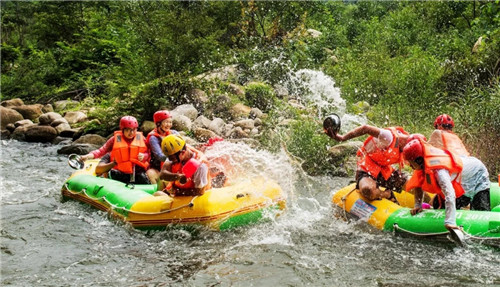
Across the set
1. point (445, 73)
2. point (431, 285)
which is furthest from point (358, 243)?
point (445, 73)

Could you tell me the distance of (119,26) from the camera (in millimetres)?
22875

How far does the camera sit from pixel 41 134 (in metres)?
15.7

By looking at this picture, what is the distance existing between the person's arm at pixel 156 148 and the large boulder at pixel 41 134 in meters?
8.70

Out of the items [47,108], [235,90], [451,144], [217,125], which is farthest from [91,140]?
[451,144]

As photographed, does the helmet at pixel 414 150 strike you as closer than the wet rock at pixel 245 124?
Yes

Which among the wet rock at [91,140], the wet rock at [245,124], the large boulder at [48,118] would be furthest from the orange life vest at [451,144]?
the large boulder at [48,118]

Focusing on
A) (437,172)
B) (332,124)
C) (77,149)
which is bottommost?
(77,149)

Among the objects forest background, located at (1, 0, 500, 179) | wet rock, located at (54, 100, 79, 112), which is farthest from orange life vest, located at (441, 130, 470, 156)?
wet rock, located at (54, 100, 79, 112)

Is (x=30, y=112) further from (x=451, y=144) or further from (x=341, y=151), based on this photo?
(x=451, y=144)

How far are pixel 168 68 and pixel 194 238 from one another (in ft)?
30.4

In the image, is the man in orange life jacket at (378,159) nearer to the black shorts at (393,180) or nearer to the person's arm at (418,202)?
the black shorts at (393,180)

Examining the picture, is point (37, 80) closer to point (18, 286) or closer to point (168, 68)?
point (168, 68)

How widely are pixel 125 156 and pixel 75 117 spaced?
929cm

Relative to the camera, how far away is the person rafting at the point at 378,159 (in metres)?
6.43
